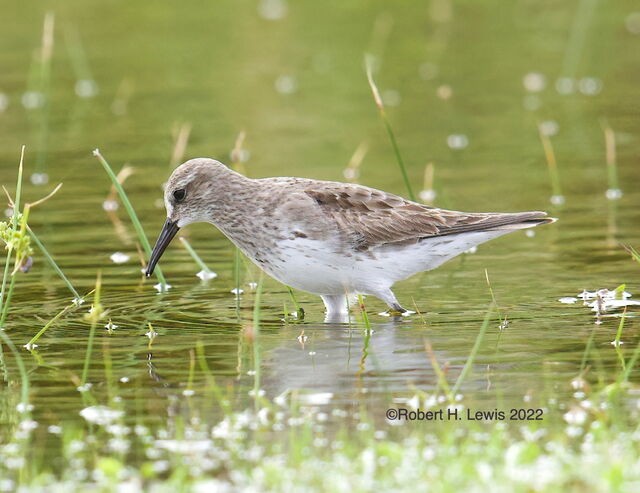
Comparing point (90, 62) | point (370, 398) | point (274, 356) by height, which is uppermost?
point (90, 62)

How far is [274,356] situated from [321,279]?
0.91 meters

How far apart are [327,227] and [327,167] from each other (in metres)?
6.56

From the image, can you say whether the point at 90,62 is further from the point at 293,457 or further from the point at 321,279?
the point at 293,457

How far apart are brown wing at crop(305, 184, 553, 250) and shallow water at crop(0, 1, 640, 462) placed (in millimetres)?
664

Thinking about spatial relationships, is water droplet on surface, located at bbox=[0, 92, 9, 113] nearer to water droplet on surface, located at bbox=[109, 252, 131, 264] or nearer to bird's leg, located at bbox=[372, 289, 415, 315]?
water droplet on surface, located at bbox=[109, 252, 131, 264]

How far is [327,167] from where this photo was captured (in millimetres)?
16391

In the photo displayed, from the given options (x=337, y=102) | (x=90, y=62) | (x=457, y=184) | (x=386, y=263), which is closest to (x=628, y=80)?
(x=337, y=102)

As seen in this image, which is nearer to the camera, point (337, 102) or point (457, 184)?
point (457, 184)

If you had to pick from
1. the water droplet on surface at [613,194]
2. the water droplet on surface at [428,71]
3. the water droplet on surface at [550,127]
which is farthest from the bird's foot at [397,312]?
the water droplet on surface at [428,71]

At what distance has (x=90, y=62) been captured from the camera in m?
24.8

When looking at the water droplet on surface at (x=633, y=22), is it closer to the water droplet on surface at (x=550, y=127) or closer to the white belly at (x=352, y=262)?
the water droplet on surface at (x=550, y=127)

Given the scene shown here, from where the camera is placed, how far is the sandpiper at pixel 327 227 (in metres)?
9.82

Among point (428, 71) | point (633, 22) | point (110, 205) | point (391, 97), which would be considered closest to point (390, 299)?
point (110, 205)

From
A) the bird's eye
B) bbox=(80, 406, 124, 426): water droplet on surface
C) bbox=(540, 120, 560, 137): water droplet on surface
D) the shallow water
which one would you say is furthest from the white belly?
bbox=(540, 120, 560, 137): water droplet on surface
